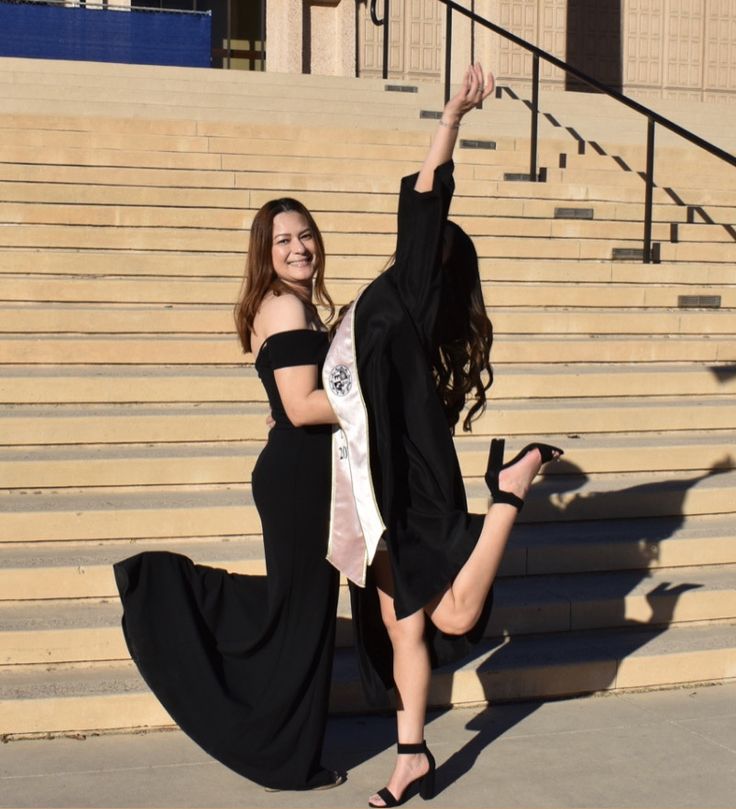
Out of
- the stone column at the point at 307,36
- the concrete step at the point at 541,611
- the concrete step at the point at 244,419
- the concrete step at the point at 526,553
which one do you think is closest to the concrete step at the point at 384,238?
the concrete step at the point at 244,419

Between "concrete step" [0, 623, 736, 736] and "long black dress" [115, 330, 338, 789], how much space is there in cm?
59

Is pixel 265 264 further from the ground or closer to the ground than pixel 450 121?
closer to the ground

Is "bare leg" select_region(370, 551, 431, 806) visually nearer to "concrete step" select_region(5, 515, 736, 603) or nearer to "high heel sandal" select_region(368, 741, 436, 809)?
"high heel sandal" select_region(368, 741, 436, 809)

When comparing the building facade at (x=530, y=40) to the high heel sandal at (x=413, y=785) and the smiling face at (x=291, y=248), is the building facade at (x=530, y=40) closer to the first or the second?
the smiling face at (x=291, y=248)

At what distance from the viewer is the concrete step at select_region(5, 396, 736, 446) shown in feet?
20.5

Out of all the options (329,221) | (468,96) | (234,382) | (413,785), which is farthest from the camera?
(329,221)

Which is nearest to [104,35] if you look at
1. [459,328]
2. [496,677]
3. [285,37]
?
[285,37]

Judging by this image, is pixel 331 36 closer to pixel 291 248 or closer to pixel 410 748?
pixel 291 248

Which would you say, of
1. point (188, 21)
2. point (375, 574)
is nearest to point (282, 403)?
point (375, 574)

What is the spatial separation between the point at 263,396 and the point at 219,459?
29.1 inches

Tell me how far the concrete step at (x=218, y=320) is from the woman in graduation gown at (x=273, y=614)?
10.5 feet

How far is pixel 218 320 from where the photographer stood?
7488 mm

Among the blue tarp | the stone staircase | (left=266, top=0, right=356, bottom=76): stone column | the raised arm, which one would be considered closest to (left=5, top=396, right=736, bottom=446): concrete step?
the stone staircase

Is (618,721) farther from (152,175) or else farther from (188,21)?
(188,21)
